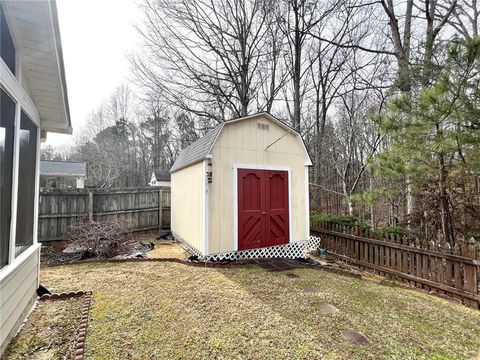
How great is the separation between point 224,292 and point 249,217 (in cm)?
246

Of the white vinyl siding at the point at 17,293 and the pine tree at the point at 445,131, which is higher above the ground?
the pine tree at the point at 445,131

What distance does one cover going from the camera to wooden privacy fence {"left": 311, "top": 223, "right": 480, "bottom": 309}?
4.25m

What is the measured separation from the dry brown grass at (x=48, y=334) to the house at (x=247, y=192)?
2.90 metres

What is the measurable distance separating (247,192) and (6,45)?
193 inches

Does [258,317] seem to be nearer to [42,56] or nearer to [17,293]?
[17,293]

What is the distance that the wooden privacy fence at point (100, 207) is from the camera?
7.54 m

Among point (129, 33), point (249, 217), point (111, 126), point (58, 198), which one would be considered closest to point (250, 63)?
point (129, 33)

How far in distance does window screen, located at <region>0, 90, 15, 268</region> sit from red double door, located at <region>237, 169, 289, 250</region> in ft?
14.3

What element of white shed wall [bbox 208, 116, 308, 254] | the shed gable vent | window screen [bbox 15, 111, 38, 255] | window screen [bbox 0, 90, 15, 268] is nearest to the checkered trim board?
white shed wall [bbox 208, 116, 308, 254]

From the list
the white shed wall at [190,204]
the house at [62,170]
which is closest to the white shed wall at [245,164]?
the white shed wall at [190,204]

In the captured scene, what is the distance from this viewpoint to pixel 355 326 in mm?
3094

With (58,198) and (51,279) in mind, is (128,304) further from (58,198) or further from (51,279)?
(58,198)

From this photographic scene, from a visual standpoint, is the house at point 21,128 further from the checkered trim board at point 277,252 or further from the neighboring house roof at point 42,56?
the checkered trim board at point 277,252

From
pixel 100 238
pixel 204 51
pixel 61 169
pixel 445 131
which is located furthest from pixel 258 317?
pixel 61 169
